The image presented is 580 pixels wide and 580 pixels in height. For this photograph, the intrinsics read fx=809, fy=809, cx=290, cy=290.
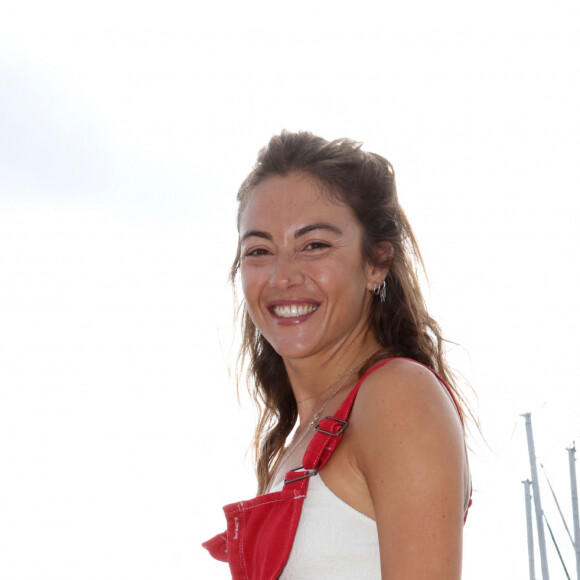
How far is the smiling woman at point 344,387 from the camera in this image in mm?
1646

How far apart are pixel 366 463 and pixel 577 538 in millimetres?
13946

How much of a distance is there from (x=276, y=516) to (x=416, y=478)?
47 cm

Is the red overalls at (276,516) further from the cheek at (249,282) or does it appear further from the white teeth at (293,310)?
the cheek at (249,282)

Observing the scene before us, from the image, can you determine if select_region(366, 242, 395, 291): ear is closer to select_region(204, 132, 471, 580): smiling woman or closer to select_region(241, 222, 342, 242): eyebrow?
select_region(204, 132, 471, 580): smiling woman

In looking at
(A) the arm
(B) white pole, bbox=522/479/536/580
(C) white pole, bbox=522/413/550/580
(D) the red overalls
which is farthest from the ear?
(B) white pole, bbox=522/479/536/580

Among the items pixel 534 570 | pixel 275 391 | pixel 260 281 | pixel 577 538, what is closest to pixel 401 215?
pixel 260 281

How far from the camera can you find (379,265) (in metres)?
2.43

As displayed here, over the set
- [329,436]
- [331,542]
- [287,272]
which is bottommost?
[331,542]

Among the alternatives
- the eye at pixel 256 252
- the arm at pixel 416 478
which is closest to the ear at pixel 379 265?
the eye at pixel 256 252

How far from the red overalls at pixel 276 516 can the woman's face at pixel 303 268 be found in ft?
1.38

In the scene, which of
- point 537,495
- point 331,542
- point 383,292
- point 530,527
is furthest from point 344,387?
point 530,527

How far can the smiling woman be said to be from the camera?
1646 millimetres

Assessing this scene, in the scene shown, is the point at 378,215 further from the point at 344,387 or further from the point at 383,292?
the point at 344,387

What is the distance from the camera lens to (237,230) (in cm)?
273
